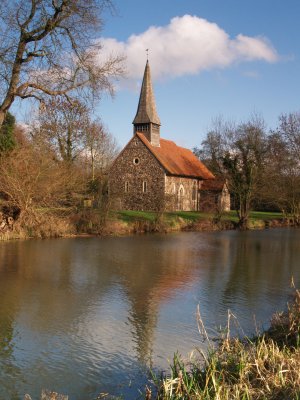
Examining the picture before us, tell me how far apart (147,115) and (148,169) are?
4.74 metres

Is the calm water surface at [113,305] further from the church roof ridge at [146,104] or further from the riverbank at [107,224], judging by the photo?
the church roof ridge at [146,104]

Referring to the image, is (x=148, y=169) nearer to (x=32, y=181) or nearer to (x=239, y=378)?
(x=32, y=181)

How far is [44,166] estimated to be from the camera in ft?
72.4

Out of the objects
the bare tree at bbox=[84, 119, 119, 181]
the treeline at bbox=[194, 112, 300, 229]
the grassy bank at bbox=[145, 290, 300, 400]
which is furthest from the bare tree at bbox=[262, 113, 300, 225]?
the grassy bank at bbox=[145, 290, 300, 400]

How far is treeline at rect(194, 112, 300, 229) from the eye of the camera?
34.1 meters

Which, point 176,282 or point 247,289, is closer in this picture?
point 247,289

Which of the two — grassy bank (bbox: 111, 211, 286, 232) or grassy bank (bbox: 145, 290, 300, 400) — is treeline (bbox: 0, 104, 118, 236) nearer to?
grassy bank (bbox: 111, 211, 286, 232)

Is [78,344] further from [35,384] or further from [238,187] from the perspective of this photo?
[238,187]

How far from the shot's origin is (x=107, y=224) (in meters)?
25.3

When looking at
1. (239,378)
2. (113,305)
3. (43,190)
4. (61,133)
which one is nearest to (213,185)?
(61,133)

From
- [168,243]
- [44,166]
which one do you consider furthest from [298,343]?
[44,166]

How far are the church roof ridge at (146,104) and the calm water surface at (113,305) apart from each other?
21.6 m

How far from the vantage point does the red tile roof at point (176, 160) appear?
37969 mm

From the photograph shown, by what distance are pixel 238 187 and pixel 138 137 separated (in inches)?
371
